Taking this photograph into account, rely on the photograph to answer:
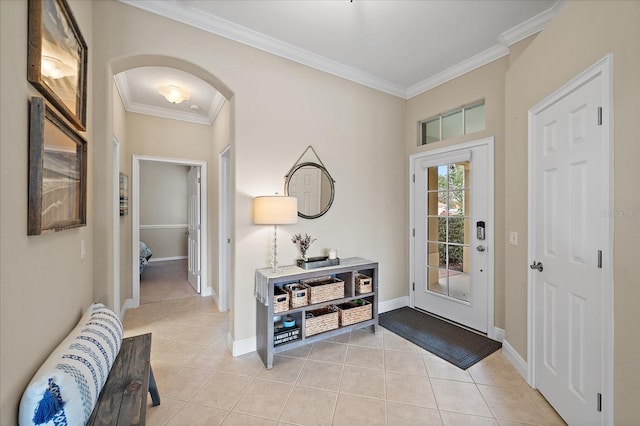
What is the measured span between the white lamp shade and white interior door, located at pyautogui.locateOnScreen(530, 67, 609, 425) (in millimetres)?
1911

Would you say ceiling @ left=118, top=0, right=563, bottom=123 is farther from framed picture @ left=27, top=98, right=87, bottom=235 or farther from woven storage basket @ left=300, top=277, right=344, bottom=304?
woven storage basket @ left=300, top=277, right=344, bottom=304

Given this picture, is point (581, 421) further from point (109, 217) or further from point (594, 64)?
point (109, 217)

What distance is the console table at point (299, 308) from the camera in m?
2.23

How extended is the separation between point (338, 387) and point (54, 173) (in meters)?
2.14

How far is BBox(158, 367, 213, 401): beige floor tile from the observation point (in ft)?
6.23

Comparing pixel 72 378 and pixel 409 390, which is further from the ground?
pixel 72 378

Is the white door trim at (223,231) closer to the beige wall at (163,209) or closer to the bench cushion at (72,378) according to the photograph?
the bench cushion at (72,378)

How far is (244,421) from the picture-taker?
1661 mm

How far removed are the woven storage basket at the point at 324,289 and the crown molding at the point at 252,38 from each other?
7.46ft

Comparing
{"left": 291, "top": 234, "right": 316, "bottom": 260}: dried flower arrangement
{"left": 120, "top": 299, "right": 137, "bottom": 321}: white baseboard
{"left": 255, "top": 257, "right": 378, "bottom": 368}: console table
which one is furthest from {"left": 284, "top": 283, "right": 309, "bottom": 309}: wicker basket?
{"left": 120, "top": 299, "right": 137, "bottom": 321}: white baseboard

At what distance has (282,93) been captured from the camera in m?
2.68

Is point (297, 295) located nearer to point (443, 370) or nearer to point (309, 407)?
point (309, 407)

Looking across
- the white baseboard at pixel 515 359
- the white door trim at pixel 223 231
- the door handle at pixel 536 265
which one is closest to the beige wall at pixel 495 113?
the white baseboard at pixel 515 359

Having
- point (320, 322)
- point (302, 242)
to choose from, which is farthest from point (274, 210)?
point (320, 322)
